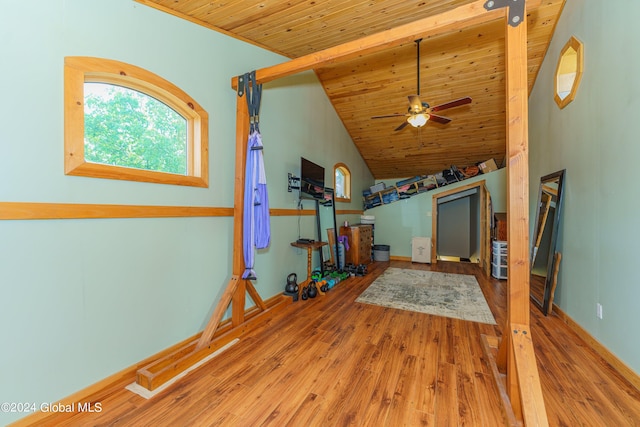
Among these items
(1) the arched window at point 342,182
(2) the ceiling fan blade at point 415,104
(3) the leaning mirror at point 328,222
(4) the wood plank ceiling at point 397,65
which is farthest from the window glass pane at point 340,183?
(2) the ceiling fan blade at point 415,104

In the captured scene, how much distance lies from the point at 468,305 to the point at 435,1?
369cm

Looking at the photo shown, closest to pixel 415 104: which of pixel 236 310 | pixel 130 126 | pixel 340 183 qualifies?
pixel 340 183

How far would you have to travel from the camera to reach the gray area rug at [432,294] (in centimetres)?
326

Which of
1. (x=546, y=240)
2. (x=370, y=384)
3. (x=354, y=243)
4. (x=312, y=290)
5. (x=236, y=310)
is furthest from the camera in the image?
(x=354, y=243)

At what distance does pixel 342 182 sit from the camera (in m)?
6.37

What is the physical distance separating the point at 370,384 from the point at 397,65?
456 centimetres

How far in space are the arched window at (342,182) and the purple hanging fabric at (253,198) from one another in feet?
9.83

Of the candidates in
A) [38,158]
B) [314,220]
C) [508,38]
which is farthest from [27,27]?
[314,220]

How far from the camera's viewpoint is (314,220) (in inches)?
186

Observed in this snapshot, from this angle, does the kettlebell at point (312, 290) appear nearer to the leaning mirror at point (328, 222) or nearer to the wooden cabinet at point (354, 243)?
the leaning mirror at point (328, 222)

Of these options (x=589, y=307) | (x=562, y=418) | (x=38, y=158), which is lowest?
(x=562, y=418)

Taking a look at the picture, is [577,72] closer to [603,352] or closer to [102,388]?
[603,352]

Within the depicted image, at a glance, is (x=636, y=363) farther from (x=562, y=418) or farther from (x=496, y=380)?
(x=496, y=380)

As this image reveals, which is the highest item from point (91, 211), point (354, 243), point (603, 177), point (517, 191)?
point (603, 177)
